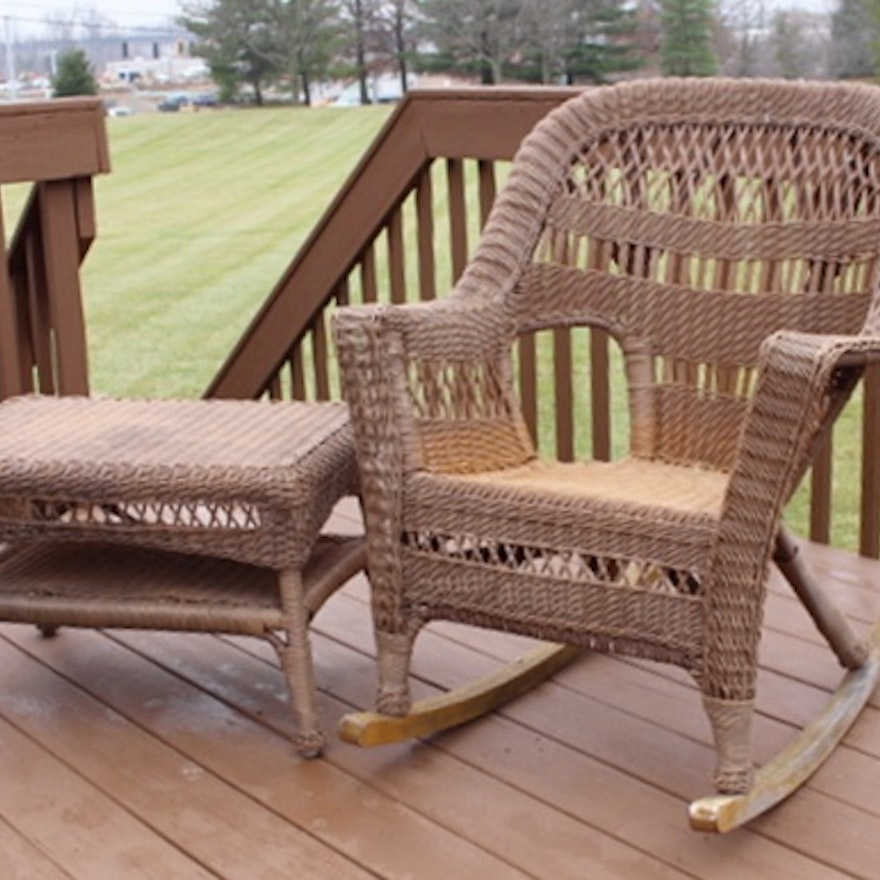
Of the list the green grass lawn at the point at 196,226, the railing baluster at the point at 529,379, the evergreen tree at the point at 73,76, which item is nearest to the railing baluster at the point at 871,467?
the railing baluster at the point at 529,379

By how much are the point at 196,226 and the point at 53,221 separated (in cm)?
621

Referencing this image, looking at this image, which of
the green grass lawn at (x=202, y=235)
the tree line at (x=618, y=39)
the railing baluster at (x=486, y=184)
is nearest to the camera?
the railing baluster at (x=486, y=184)

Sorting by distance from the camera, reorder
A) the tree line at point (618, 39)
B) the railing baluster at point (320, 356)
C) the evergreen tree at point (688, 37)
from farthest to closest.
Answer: the tree line at point (618, 39)
the evergreen tree at point (688, 37)
the railing baluster at point (320, 356)

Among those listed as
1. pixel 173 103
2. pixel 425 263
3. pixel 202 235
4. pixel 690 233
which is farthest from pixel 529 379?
pixel 202 235

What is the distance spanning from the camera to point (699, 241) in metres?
2.54

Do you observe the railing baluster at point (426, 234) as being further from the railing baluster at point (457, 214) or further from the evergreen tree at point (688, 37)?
the evergreen tree at point (688, 37)

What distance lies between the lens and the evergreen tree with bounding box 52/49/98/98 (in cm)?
634

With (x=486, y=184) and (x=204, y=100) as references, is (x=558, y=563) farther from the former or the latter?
(x=204, y=100)

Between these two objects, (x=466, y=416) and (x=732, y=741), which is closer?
(x=732, y=741)

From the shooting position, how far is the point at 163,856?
6.75 feet

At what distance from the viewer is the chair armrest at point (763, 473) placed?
6.23ft

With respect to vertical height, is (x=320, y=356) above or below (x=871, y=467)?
above

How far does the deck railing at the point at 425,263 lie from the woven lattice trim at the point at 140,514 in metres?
0.82

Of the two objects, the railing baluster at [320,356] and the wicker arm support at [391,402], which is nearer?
the wicker arm support at [391,402]
